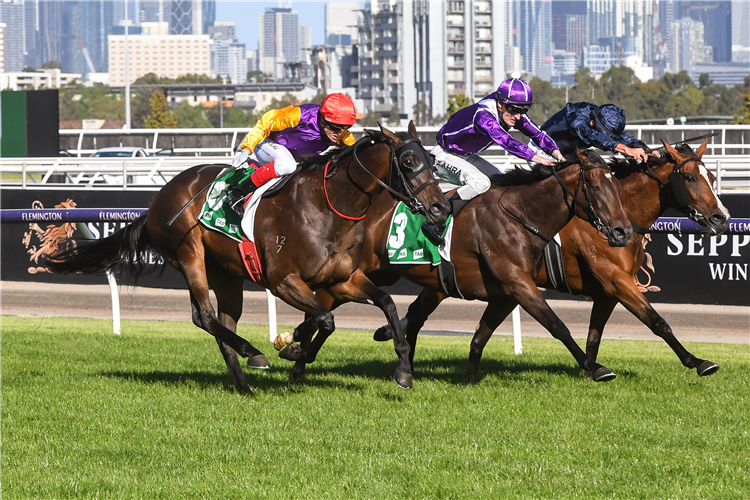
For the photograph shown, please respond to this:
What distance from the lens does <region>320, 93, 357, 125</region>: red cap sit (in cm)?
650

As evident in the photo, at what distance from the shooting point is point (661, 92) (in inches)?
4360

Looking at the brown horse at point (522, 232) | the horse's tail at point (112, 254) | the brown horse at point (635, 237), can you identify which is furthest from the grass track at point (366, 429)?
the horse's tail at point (112, 254)

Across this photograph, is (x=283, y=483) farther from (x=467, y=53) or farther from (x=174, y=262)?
(x=467, y=53)

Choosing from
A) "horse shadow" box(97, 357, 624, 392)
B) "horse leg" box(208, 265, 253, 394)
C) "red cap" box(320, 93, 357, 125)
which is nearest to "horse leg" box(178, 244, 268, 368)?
"horse leg" box(208, 265, 253, 394)

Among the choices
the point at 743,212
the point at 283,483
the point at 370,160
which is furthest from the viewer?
the point at 743,212

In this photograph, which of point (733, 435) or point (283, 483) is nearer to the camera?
point (283, 483)

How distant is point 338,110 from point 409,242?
3.61 ft

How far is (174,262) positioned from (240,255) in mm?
779

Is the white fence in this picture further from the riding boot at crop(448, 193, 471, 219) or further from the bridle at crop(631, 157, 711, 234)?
the bridle at crop(631, 157, 711, 234)

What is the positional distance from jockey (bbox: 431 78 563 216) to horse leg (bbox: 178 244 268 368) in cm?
170

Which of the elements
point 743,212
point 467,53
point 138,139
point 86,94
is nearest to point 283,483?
point 743,212

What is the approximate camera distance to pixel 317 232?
6.23 metres

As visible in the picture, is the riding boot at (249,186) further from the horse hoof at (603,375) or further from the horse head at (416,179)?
the horse hoof at (603,375)

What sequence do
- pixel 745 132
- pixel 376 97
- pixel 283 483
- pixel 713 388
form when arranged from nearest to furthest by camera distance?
pixel 283 483
pixel 713 388
pixel 745 132
pixel 376 97
